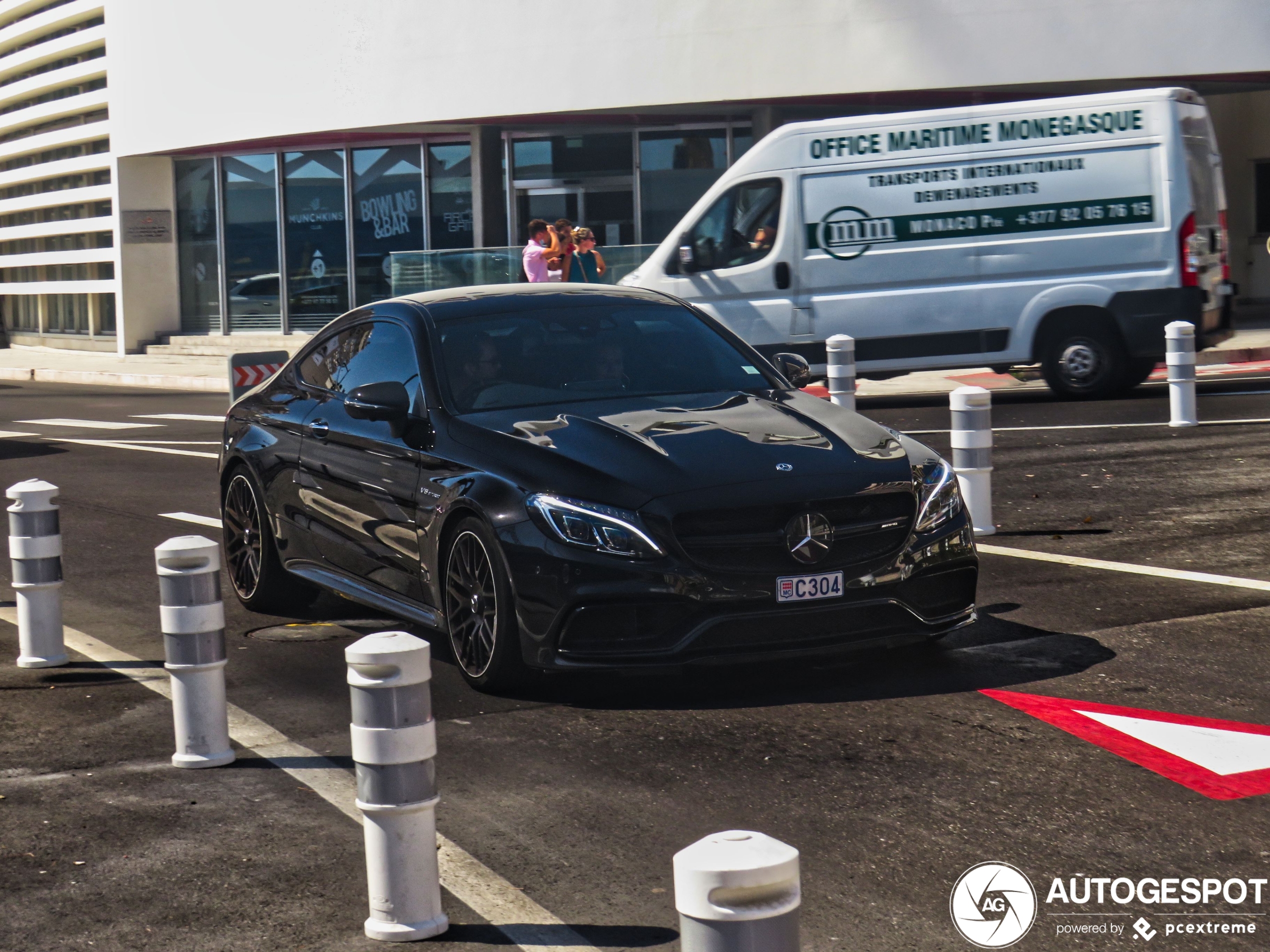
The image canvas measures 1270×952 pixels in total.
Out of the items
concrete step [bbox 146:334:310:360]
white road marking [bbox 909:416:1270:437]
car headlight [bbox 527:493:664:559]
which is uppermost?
concrete step [bbox 146:334:310:360]

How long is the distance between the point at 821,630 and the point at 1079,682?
954 millimetres

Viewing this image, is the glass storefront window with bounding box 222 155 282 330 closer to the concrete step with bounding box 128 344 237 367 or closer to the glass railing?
the concrete step with bounding box 128 344 237 367

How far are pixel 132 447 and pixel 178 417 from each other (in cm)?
397

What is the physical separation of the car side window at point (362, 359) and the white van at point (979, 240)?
872 cm

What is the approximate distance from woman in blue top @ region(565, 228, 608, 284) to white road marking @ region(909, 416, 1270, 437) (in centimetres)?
557

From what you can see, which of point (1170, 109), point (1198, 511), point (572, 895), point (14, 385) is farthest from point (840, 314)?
point (14, 385)

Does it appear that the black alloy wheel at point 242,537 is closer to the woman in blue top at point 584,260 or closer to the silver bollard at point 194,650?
the silver bollard at point 194,650

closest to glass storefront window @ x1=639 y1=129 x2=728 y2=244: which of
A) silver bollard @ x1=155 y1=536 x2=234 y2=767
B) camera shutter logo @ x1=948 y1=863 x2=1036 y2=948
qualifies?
silver bollard @ x1=155 y1=536 x2=234 y2=767

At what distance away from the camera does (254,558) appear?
824 cm

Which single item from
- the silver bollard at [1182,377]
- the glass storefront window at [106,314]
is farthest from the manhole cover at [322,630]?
the glass storefront window at [106,314]

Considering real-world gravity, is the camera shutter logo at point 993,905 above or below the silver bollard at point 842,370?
→ below

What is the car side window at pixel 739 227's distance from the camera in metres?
16.6

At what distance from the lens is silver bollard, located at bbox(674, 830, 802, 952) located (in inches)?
108

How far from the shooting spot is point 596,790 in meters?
5.09
